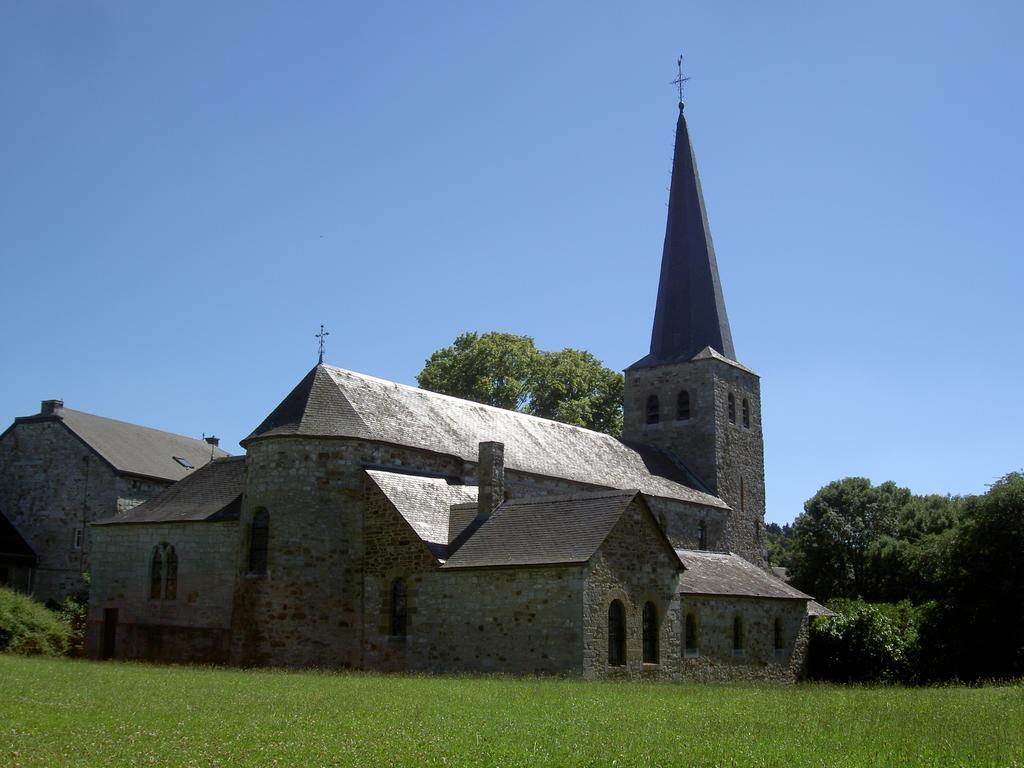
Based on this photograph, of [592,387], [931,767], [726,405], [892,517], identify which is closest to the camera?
[931,767]

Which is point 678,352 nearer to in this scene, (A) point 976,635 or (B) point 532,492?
(B) point 532,492

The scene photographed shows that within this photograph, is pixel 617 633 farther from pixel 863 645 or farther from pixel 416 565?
pixel 863 645

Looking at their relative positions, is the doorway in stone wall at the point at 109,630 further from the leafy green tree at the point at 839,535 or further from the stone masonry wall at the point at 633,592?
the leafy green tree at the point at 839,535

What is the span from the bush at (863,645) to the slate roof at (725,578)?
67.0 inches

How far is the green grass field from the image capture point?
11.6 metres

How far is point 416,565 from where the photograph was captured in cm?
2750

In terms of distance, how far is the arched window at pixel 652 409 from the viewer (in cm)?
4578

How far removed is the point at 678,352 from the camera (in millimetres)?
45562

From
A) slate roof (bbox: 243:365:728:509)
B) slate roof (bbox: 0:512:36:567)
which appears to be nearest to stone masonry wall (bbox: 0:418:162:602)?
slate roof (bbox: 0:512:36:567)

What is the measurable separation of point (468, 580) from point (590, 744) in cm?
1408

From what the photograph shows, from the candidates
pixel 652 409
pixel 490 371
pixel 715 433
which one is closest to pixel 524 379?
pixel 490 371

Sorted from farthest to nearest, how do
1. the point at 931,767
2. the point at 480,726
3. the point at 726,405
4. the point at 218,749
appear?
the point at 726,405 → the point at 480,726 → the point at 218,749 → the point at 931,767

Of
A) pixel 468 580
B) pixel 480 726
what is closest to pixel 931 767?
pixel 480 726

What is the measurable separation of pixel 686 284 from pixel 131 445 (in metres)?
24.3
